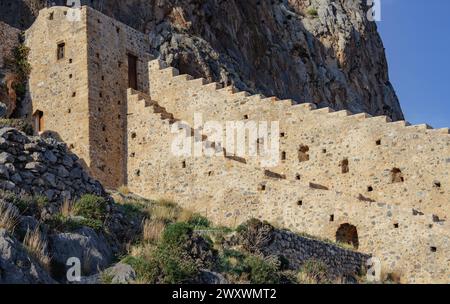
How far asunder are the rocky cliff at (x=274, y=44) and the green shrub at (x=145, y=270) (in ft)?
70.2

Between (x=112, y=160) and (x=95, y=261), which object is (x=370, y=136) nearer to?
(x=112, y=160)

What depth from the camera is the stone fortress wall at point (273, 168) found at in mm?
24859

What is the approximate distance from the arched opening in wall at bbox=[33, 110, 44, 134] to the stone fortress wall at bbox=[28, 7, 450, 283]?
1.30 ft

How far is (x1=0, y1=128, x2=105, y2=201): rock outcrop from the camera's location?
1812 centimetres

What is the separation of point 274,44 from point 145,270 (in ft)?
102

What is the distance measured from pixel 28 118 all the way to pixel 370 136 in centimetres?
1397

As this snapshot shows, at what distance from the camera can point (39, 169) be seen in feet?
61.3

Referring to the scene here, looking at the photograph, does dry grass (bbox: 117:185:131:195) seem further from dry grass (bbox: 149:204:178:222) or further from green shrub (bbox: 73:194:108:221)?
Result: green shrub (bbox: 73:194:108:221)

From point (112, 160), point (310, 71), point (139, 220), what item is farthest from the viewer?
point (310, 71)

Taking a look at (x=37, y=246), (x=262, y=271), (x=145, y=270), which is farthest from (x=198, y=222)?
(x=37, y=246)

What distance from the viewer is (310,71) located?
47.1 m

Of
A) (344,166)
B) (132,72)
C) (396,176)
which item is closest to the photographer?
(396,176)

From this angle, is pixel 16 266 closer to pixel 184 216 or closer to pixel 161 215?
pixel 161 215
